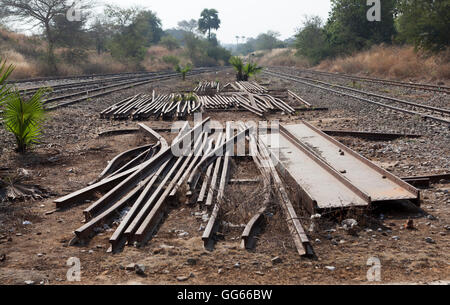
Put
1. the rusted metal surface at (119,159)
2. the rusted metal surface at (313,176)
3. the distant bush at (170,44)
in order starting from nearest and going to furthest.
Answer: the rusted metal surface at (313,176), the rusted metal surface at (119,159), the distant bush at (170,44)

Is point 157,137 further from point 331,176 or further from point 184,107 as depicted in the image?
point 184,107

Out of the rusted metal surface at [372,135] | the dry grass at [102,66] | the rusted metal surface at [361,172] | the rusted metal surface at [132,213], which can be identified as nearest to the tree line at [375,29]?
the rusted metal surface at [372,135]

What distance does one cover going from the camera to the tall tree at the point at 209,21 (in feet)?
302

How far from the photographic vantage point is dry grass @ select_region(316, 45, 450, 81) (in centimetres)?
2117

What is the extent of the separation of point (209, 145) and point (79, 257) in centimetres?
430

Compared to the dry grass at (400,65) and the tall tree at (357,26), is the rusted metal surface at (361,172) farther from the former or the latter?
the tall tree at (357,26)

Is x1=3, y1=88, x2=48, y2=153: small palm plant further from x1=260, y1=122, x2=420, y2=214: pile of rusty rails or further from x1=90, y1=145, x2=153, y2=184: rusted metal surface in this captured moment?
x1=260, y1=122, x2=420, y2=214: pile of rusty rails

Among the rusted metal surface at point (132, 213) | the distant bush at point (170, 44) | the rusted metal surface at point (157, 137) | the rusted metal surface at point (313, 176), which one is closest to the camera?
the rusted metal surface at point (132, 213)

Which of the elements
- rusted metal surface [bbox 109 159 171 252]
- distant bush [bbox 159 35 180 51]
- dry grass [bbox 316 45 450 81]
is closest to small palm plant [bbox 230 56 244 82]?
dry grass [bbox 316 45 450 81]

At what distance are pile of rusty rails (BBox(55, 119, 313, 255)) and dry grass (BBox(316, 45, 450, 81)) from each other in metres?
17.2

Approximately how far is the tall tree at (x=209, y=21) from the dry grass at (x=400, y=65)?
64.9m

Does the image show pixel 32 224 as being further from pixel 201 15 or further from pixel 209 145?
pixel 201 15

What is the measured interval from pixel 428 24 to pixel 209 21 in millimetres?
74247

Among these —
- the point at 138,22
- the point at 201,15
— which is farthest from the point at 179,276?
the point at 201,15
